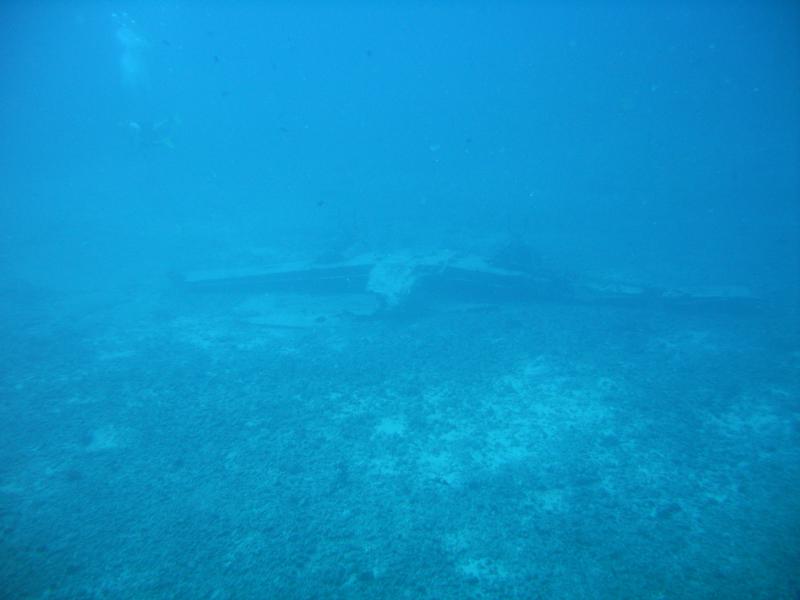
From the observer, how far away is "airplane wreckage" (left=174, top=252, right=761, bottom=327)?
750 cm

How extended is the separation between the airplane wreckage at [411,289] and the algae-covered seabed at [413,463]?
0.60 m

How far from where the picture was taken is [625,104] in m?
30.1

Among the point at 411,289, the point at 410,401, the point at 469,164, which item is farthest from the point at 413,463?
the point at 469,164

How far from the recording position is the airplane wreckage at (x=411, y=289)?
295 inches

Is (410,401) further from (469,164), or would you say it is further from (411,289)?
(469,164)

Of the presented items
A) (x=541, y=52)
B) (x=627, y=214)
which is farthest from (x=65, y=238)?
(x=541, y=52)

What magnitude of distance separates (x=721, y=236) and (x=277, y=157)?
33140 millimetres

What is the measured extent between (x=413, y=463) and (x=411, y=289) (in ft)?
12.9

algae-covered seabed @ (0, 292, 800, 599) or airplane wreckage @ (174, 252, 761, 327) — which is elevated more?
airplane wreckage @ (174, 252, 761, 327)

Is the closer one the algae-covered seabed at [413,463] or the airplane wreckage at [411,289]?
the algae-covered seabed at [413,463]

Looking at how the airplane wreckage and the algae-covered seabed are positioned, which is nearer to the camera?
the algae-covered seabed

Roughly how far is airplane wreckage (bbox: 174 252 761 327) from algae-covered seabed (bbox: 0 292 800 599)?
0.60 m

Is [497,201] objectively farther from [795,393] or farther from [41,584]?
[41,584]

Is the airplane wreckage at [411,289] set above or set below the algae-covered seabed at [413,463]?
above
